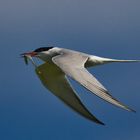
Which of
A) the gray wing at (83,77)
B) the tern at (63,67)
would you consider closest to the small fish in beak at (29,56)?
the tern at (63,67)

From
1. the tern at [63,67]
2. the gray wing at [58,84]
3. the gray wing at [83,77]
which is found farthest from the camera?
the gray wing at [58,84]

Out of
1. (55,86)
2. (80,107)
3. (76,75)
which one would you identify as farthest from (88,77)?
(55,86)

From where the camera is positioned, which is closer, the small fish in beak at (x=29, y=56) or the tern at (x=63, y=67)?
the tern at (x=63, y=67)

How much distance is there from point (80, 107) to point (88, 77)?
11.6 ft

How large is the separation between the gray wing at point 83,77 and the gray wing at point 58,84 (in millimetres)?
1566

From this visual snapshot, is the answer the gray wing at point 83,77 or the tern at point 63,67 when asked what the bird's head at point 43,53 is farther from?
the gray wing at point 83,77

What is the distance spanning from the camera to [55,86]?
13000 millimetres

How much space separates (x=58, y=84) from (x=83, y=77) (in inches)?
181

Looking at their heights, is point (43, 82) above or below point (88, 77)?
below

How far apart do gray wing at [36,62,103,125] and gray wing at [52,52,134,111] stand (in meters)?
1.57

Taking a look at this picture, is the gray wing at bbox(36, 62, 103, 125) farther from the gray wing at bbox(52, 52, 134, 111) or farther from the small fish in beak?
the gray wing at bbox(52, 52, 134, 111)

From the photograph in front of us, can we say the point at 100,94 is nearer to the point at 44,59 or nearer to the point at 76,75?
the point at 76,75

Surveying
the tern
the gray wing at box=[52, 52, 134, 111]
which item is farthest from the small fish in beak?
the gray wing at box=[52, 52, 134, 111]

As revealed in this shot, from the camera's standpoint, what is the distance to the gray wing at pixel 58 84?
12.3m
